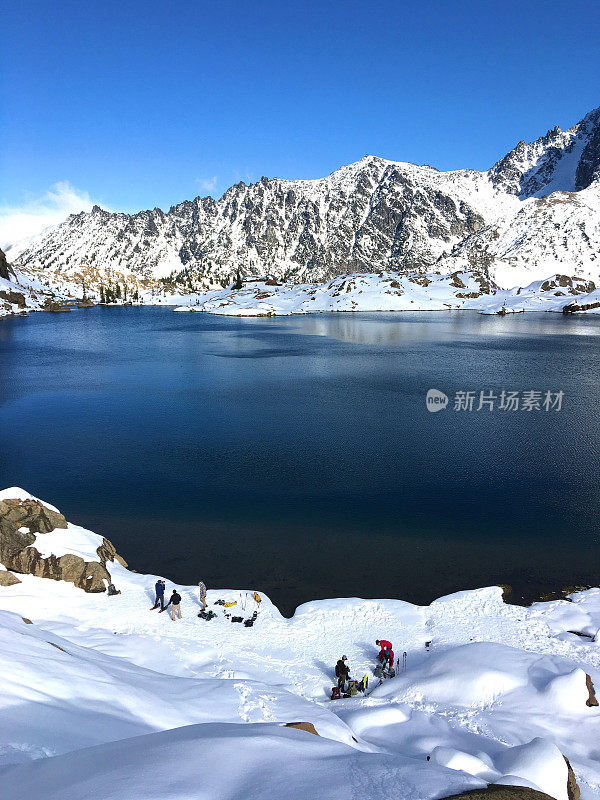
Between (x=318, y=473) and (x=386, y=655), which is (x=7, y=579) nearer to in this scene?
(x=386, y=655)

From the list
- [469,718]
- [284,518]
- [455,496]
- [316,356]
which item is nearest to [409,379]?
[316,356]

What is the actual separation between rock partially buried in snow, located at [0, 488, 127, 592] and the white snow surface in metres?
0.35

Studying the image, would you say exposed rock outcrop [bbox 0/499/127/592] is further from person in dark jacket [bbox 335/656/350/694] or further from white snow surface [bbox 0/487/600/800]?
person in dark jacket [bbox 335/656/350/694]

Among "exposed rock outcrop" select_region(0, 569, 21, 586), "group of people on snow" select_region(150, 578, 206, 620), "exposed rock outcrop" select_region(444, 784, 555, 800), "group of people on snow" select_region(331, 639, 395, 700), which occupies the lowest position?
"group of people on snow" select_region(331, 639, 395, 700)

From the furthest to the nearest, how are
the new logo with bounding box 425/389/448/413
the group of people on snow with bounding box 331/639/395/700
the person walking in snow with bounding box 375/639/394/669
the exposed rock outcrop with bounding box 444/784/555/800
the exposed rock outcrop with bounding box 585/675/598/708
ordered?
the new logo with bounding box 425/389/448/413 → the person walking in snow with bounding box 375/639/394/669 → the group of people on snow with bounding box 331/639/395/700 → the exposed rock outcrop with bounding box 585/675/598/708 → the exposed rock outcrop with bounding box 444/784/555/800

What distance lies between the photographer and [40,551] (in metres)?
23.1

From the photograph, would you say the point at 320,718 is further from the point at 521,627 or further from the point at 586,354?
the point at 586,354

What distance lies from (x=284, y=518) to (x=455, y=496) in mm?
13290

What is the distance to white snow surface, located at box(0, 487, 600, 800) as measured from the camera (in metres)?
7.85

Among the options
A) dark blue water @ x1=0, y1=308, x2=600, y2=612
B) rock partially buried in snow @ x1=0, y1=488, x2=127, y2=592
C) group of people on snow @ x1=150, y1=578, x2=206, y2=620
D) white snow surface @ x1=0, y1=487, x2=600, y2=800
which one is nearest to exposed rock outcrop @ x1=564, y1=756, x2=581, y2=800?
white snow surface @ x1=0, y1=487, x2=600, y2=800

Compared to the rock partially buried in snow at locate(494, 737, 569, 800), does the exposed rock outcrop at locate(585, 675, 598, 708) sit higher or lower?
lower

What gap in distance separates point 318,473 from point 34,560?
2083 centimetres

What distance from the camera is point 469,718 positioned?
49.1 ft

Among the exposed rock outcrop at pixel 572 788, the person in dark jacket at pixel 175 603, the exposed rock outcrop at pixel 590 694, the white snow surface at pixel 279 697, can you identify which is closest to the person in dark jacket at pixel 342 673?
the white snow surface at pixel 279 697
